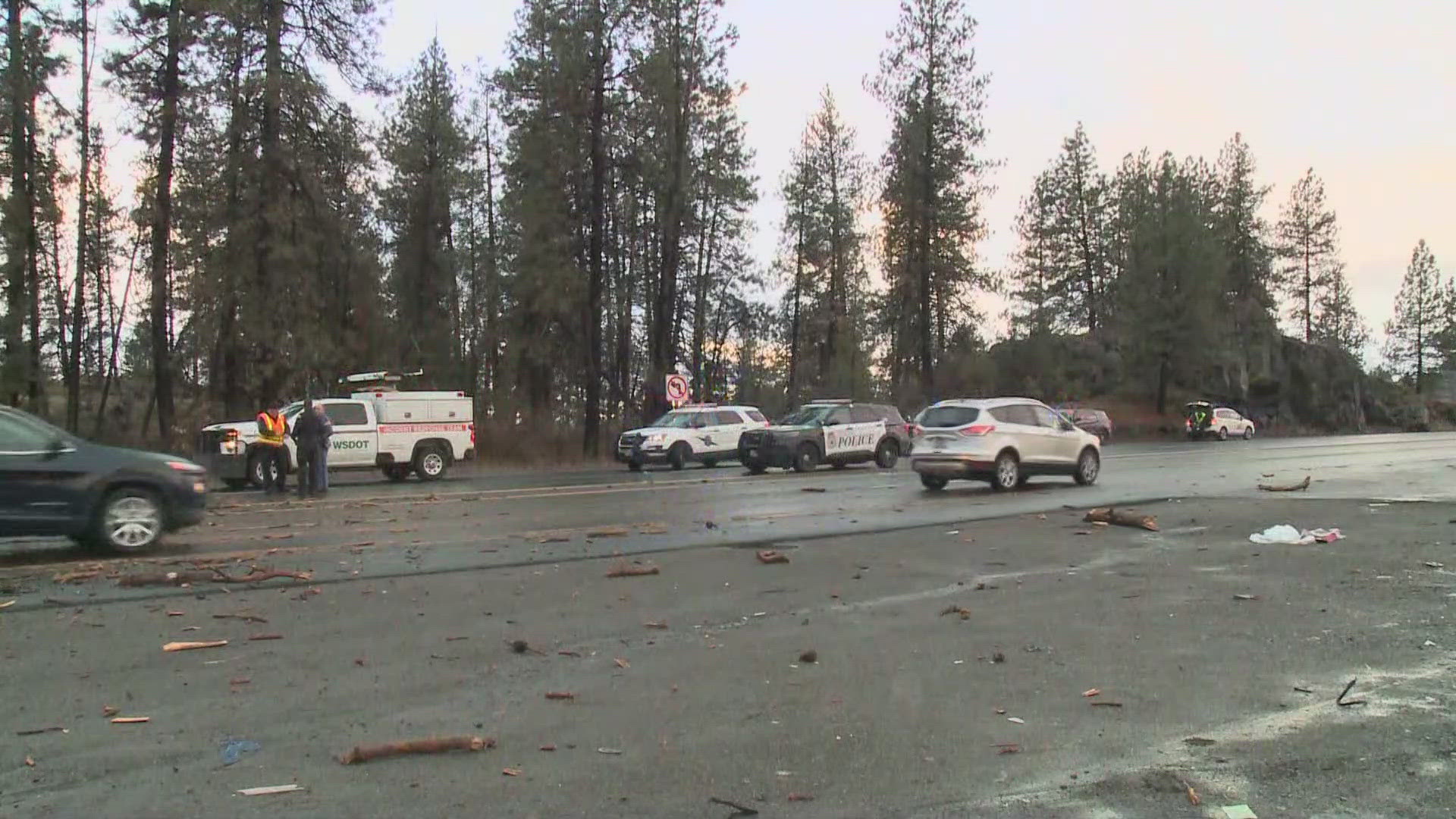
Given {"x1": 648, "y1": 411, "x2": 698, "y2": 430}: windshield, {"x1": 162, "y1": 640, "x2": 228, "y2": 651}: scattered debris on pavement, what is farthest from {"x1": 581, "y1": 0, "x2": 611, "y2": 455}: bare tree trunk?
{"x1": 162, "y1": 640, "x2": 228, "y2": 651}: scattered debris on pavement

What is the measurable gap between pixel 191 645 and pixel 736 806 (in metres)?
4.64

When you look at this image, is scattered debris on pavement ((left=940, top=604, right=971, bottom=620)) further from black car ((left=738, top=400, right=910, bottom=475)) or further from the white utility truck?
the white utility truck

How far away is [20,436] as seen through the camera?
1107 centimetres

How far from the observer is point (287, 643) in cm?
745

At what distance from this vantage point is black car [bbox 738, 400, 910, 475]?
1057 inches

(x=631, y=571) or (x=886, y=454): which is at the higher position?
(x=886, y=454)

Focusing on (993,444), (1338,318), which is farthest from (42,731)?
(1338,318)

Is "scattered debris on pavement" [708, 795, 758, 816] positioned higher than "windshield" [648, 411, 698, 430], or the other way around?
"windshield" [648, 411, 698, 430]

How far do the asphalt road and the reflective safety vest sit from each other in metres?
8.56

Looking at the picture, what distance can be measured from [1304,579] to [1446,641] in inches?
100

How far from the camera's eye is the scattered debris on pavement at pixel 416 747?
5004 millimetres

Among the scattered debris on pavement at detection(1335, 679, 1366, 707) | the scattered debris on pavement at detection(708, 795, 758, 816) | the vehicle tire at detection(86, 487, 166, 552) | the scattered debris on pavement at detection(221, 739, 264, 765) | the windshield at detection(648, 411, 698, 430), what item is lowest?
the scattered debris on pavement at detection(708, 795, 758, 816)

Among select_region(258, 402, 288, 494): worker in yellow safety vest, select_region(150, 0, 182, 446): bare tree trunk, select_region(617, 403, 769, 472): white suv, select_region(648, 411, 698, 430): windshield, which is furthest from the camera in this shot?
select_region(648, 411, 698, 430): windshield

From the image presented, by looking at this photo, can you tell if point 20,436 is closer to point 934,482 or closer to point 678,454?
point 934,482
